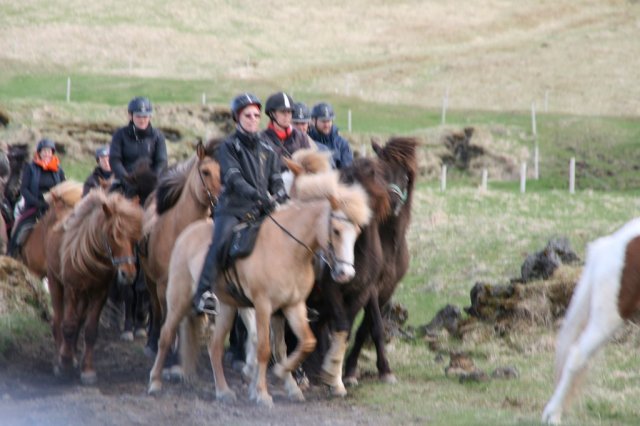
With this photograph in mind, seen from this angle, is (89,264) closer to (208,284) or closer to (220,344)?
(220,344)

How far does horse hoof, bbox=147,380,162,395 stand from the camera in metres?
11.5

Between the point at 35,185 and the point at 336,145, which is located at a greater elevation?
the point at 336,145

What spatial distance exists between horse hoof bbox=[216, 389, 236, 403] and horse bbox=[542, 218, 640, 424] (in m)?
3.02

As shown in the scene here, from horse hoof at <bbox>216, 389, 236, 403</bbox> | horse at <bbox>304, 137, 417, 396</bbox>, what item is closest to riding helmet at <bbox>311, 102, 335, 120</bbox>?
horse at <bbox>304, 137, 417, 396</bbox>

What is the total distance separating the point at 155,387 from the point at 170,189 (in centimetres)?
237

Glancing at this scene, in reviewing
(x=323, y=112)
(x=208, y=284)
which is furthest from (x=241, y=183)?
(x=323, y=112)

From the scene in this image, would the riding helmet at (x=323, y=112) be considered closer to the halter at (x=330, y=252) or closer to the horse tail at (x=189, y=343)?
the horse tail at (x=189, y=343)

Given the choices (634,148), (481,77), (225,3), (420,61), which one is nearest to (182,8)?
(225,3)

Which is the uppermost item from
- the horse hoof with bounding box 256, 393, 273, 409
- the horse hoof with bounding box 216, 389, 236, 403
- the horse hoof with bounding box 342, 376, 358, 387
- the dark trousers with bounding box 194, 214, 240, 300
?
the dark trousers with bounding box 194, 214, 240, 300

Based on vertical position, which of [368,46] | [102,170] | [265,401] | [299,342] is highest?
[368,46]

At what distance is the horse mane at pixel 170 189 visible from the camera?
12.8 m

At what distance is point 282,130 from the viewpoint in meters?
12.5

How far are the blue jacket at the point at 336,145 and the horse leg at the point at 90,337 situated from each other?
3.12 metres

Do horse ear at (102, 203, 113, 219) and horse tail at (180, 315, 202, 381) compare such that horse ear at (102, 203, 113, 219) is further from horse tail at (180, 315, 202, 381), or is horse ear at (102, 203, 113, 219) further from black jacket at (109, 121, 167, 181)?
black jacket at (109, 121, 167, 181)
